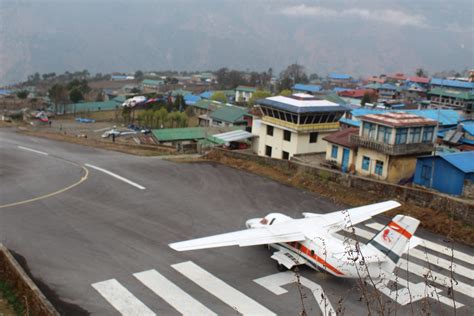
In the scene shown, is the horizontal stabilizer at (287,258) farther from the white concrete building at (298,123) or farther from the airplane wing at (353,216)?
the white concrete building at (298,123)

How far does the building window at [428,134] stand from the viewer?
34000 millimetres

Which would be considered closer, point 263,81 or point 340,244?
point 340,244

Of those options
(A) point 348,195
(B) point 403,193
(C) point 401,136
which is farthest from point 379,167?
(B) point 403,193

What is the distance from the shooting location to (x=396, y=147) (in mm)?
32375

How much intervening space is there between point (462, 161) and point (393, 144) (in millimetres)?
5823

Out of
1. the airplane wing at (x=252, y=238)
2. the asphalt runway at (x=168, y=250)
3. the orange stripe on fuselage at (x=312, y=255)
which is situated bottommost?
the asphalt runway at (x=168, y=250)

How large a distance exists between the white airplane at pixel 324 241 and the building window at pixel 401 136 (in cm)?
1223

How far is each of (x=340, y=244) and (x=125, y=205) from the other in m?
13.7

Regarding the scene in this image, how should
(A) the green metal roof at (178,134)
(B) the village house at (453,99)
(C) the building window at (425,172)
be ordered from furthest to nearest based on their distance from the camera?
(B) the village house at (453,99) → (A) the green metal roof at (178,134) → (C) the building window at (425,172)

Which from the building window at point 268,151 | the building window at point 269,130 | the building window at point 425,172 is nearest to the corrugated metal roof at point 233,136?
the building window at point 268,151

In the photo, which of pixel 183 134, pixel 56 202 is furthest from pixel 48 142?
pixel 56 202

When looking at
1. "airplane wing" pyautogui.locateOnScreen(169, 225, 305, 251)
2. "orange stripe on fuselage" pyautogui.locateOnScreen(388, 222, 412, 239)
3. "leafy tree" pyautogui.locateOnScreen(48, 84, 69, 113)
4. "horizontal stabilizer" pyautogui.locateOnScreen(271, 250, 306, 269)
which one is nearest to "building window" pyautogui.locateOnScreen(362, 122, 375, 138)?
"airplane wing" pyautogui.locateOnScreen(169, 225, 305, 251)

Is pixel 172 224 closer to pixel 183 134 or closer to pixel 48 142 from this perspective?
pixel 48 142

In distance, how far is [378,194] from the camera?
27000 mm
